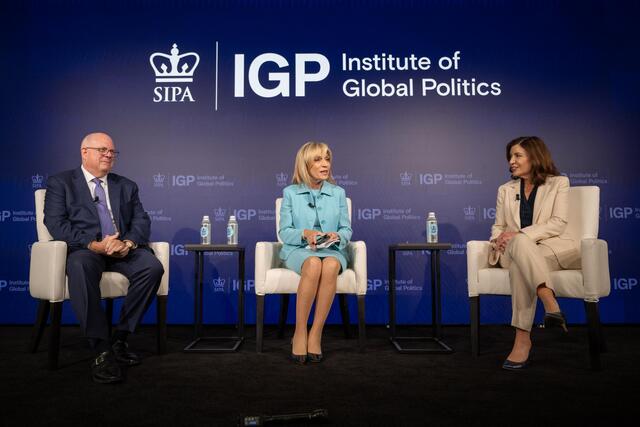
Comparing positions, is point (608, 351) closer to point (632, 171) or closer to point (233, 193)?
point (632, 171)

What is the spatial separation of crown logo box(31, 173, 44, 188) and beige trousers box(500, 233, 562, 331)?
369 cm

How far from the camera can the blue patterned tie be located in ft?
9.45

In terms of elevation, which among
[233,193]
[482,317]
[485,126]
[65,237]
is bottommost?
[482,317]

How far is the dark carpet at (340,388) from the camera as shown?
173 cm

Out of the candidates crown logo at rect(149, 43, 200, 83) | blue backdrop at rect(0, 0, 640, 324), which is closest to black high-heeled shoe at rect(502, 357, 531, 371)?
blue backdrop at rect(0, 0, 640, 324)

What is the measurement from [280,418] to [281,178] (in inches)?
104

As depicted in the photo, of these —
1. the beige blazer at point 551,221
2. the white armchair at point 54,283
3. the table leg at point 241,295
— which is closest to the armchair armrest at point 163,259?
the white armchair at point 54,283

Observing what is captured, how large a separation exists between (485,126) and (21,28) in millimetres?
4023

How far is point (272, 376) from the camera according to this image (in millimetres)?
2326

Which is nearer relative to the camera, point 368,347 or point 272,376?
point 272,376

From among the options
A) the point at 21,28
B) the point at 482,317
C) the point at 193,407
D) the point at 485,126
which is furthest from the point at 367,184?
the point at 21,28

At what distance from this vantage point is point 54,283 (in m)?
2.55

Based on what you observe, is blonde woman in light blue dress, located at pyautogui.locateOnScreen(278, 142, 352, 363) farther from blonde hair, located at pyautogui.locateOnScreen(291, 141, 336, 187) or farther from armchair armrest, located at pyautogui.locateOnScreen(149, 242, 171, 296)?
armchair armrest, located at pyautogui.locateOnScreen(149, 242, 171, 296)

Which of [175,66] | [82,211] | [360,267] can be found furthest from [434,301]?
[175,66]
